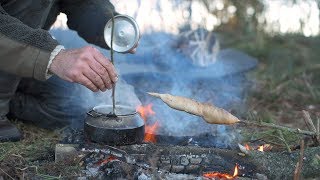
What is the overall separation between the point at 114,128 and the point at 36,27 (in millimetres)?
856

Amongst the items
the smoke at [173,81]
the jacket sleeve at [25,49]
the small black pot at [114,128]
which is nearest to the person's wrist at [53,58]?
the jacket sleeve at [25,49]

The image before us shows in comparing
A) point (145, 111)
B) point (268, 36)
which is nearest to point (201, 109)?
point (145, 111)

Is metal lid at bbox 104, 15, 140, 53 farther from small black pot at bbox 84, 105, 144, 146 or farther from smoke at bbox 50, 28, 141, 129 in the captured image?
smoke at bbox 50, 28, 141, 129

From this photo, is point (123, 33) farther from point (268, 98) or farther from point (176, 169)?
point (268, 98)

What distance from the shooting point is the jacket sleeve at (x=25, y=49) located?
2240 mm

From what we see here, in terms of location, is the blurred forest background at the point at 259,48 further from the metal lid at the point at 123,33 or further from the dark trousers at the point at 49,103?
the metal lid at the point at 123,33

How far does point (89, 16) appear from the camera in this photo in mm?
3199

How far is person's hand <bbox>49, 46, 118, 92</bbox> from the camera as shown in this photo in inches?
84.8

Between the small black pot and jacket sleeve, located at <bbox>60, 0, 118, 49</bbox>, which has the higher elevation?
jacket sleeve, located at <bbox>60, 0, 118, 49</bbox>

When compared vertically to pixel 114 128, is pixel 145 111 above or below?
below

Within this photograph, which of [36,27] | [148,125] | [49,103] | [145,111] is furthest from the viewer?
[49,103]

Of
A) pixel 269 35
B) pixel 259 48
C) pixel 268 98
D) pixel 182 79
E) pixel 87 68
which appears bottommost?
pixel 268 98

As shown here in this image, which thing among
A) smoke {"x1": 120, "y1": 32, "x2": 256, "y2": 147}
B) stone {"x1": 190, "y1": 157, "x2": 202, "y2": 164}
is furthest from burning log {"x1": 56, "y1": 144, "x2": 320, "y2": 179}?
smoke {"x1": 120, "y1": 32, "x2": 256, "y2": 147}

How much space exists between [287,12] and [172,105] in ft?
16.1
